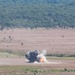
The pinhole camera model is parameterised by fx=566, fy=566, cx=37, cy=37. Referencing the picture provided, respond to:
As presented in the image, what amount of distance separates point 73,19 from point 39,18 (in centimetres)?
1265

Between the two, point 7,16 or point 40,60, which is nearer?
point 40,60

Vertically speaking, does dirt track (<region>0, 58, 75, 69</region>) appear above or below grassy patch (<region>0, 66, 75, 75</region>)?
above

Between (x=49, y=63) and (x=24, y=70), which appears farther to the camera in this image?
(x=49, y=63)

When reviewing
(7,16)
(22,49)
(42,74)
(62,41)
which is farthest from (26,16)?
(42,74)

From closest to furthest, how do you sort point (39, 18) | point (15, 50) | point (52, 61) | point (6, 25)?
point (52, 61) → point (15, 50) → point (6, 25) → point (39, 18)

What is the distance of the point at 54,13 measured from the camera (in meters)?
200

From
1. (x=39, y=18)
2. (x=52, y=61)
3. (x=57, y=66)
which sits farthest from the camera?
(x=39, y=18)

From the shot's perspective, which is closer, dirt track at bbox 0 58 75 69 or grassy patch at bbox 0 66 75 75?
grassy patch at bbox 0 66 75 75

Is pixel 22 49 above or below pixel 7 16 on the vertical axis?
below

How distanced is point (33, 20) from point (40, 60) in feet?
363

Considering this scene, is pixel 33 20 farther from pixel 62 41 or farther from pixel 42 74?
pixel 42 74

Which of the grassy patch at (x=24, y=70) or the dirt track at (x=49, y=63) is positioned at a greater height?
the dirt track at (x=49, y=63)

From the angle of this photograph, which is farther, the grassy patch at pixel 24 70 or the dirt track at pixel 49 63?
the dirt track at pixel 49 63

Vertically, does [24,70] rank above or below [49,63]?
below
